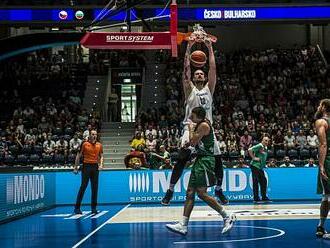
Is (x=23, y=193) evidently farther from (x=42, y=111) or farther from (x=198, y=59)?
(x=42, y=111)

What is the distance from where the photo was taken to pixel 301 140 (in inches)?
936

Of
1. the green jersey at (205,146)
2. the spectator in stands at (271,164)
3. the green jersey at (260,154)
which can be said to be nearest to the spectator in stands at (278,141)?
the spectator in stands at (271,164)

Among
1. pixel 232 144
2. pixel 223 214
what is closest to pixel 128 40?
pixel 223 214

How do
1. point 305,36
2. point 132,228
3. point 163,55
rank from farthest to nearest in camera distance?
point 305,36, point 163,55, point 132,228

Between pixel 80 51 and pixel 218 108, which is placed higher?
pixel 80 51

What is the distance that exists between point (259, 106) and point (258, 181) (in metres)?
9.79

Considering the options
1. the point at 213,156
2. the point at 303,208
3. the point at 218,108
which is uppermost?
the point at 218,108

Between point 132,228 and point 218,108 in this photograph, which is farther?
point 218,108

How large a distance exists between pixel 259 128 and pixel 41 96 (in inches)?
445

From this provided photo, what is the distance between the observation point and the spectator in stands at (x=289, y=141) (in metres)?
23.5

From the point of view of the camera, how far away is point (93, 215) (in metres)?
14.2

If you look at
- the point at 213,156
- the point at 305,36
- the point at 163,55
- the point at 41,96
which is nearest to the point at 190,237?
the point at 213,156

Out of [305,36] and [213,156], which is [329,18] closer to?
[305,36]

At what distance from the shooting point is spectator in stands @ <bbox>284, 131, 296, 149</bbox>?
23.5m
